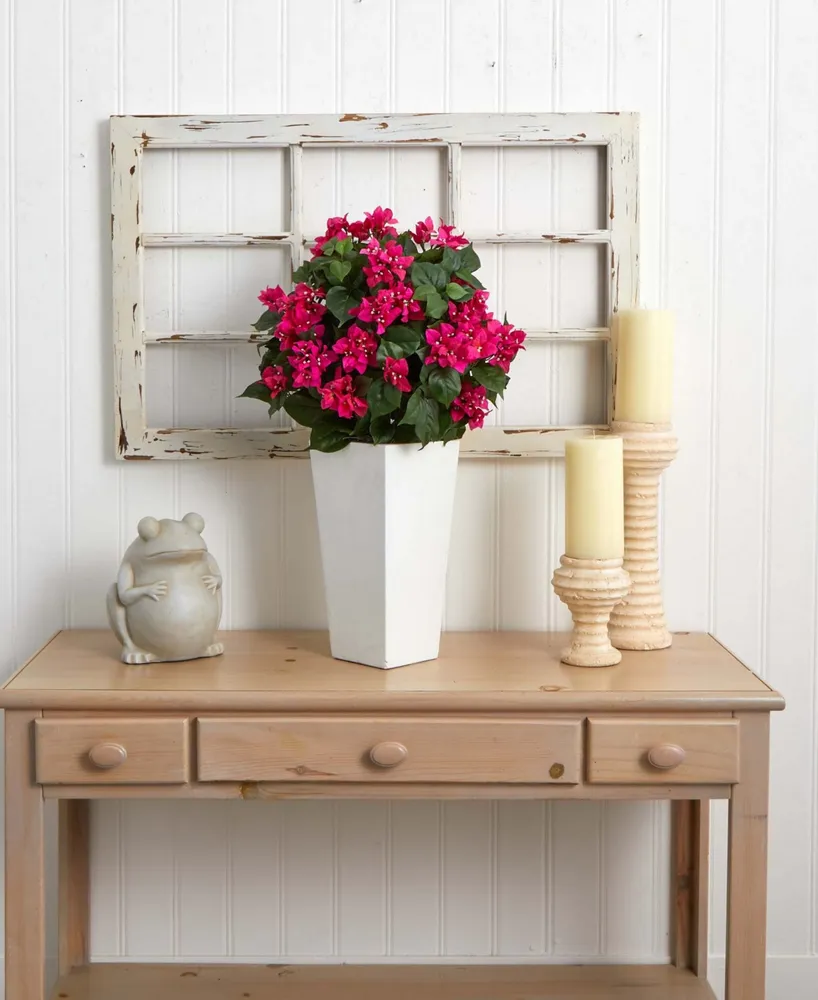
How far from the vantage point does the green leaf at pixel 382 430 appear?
4.69 feet

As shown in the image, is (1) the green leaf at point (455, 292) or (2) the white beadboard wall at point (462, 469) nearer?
(1) the green leaf at point (455, 292)

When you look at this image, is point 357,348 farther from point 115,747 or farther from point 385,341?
point 115,747

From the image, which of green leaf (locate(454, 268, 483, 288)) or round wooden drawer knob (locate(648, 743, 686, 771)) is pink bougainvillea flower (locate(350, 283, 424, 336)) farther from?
round wooden drawer knob (locate(648, 743, 686, 771))

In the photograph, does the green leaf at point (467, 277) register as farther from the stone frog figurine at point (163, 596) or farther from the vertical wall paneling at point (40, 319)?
the vertical wall paneling at point (40, 319)

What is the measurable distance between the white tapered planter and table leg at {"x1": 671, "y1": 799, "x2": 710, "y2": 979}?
0.54 metres

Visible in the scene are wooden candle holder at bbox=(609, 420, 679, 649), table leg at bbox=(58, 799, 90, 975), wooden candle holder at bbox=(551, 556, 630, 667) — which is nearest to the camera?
wooden candle holder at bbox=(551, 556, 630, 667)

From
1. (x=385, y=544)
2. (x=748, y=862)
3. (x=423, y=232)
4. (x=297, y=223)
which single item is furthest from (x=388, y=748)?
(x=297, y=223)

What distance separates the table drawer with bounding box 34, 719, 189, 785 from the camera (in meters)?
1.38

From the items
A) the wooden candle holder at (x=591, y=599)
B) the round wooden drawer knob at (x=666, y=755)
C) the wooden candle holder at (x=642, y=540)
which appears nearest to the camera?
the round wooden drawer knob at (x=666, y=755)

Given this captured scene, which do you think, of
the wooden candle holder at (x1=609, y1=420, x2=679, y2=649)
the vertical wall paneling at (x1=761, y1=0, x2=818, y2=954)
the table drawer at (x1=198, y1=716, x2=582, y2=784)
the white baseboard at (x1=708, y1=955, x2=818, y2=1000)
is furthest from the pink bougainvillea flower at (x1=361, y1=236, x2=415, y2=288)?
the white baseboard at (x1=708, y1=955, x2=818, y2=1000)

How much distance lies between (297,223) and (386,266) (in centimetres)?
34

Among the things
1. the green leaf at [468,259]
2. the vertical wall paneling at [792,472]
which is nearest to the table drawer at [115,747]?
the green leaf at [468,259]

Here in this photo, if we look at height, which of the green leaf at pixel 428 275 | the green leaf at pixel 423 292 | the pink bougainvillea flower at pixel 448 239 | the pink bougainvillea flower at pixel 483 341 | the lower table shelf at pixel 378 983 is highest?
the pink bougainvillea flower at pixel 448 239

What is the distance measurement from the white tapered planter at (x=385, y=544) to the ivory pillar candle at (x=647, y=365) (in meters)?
0.30
